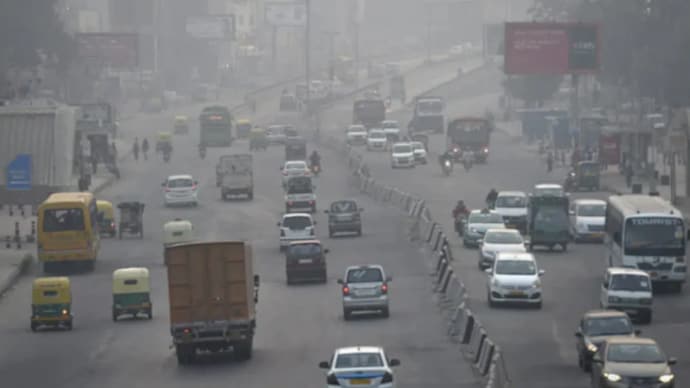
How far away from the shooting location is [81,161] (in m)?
90.9

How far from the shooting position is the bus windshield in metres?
47.5

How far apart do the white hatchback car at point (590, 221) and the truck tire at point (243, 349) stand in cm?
2615

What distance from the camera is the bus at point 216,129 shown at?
123 metres

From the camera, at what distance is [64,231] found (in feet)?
186

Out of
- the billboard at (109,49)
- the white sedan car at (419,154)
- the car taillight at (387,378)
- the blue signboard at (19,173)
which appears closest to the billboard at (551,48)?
the white sedan car at (419,154)

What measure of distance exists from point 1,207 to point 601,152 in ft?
115

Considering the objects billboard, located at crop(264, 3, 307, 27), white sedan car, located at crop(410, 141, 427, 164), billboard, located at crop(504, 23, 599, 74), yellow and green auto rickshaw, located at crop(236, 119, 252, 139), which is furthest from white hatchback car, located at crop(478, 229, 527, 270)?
billboard, located at crop(264, 3, 307, 27)

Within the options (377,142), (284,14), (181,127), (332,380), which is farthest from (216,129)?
(332,380)

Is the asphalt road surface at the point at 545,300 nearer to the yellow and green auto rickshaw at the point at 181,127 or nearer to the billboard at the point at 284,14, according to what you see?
the yellow and green auto rickshaw at the point at 181,127

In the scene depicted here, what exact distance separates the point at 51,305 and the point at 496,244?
1541 cm

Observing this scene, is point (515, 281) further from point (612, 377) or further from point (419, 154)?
point (419, 154)

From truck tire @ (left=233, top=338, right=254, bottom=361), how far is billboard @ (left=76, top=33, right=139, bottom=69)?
10967cm

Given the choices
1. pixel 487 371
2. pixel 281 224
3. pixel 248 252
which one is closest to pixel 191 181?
pixel 281 224

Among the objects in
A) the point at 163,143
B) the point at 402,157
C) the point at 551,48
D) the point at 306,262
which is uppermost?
the point at 551,48
